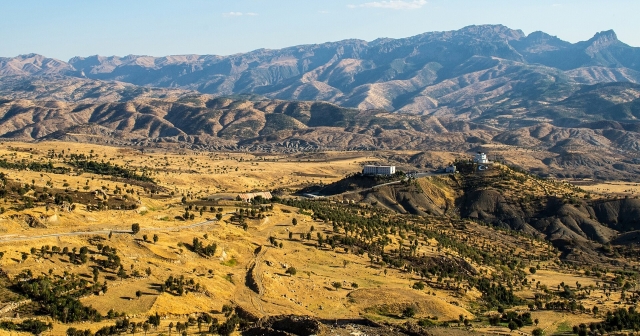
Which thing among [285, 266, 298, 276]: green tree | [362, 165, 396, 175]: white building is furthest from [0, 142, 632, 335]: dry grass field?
[362, 165, 396, 175]: white building

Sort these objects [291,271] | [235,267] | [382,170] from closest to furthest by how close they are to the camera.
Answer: [235,267], [291,271], [382,170]

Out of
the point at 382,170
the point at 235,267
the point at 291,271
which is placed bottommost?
the point at 291,271

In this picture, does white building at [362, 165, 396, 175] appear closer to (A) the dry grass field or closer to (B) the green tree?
(A) the dry grass field

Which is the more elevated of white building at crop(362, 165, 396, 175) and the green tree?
white building at crop(362, 165, 396, 175)

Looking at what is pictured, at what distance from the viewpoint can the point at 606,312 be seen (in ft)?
257

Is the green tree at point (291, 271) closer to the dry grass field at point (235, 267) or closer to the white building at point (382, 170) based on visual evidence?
the dry grass field at point (235, 267)

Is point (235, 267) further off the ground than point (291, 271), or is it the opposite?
point (235, 267)

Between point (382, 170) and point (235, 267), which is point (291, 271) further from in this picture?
point (382, 170)

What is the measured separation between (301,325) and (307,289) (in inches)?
732

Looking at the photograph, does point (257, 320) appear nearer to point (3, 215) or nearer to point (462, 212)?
point (3, 215)

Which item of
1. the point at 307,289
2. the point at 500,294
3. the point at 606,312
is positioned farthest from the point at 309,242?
the point at 606,312

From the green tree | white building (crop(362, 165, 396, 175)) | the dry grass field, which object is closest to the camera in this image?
the dry grass field

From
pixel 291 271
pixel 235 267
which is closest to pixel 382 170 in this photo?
pixel 291 271

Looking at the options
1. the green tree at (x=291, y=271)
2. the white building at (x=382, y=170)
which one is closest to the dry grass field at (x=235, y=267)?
the green tree at (x=291, y=271)
